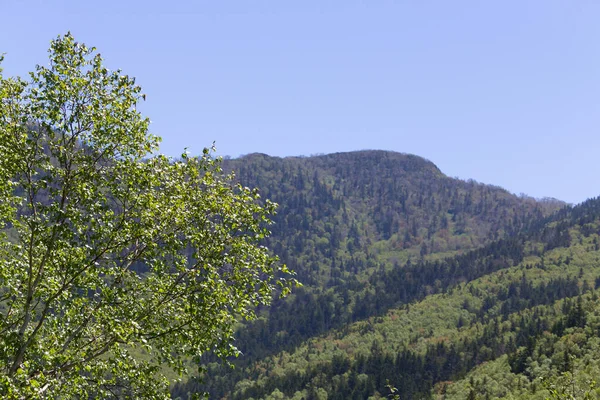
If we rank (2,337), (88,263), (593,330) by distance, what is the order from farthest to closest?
1. (593,330)
2. (88,263)
3. (2,337)

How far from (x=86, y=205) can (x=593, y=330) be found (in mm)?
197560

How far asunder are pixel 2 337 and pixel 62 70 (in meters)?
10.6

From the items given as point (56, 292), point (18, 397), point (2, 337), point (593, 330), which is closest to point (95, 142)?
point (56, 292)

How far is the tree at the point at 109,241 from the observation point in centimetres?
2097

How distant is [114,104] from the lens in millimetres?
22000

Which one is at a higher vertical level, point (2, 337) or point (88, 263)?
point (88, 263)

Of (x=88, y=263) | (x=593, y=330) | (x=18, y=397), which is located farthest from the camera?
(x=593, y=330)

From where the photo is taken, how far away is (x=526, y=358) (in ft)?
623

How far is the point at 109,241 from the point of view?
72.6ft

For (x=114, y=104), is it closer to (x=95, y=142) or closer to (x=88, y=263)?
(x=95, y=142)

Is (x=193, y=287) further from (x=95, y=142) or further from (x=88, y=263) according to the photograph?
(x=95, y=142)

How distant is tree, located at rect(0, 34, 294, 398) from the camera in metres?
21.0

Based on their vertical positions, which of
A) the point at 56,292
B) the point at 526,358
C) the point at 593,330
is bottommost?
the point at 526,358

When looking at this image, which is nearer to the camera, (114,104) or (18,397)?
(18,397)
